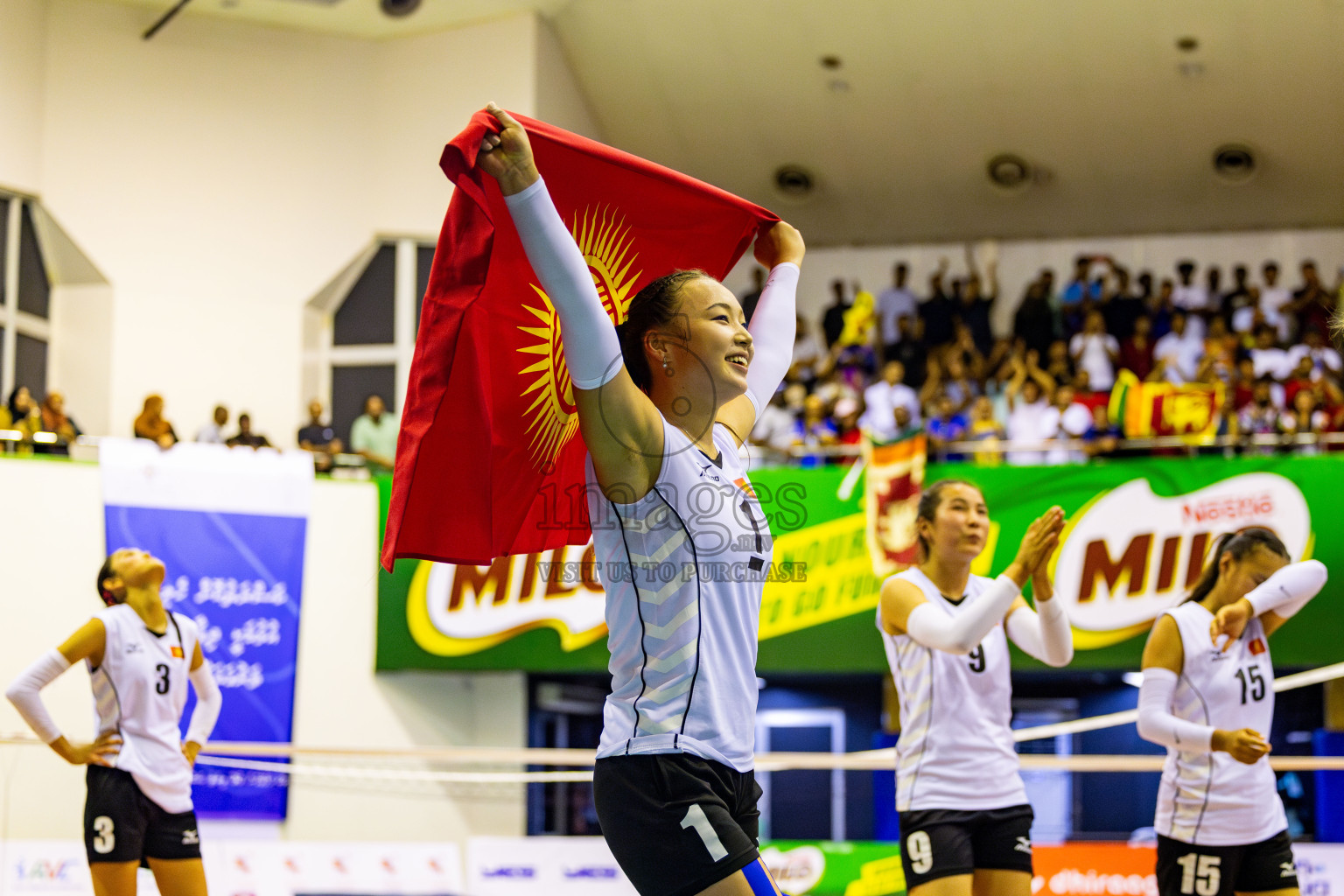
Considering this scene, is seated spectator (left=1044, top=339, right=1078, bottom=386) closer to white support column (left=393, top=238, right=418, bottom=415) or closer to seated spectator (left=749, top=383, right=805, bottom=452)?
seated spectator (left=749, top=383, right=805, bottom=452)

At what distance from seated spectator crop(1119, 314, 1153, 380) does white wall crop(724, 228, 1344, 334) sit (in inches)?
113

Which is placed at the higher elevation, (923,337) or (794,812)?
(923,337)

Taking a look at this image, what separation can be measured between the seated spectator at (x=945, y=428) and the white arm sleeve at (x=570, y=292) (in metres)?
10.3

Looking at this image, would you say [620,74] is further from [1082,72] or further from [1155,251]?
[1155,251]

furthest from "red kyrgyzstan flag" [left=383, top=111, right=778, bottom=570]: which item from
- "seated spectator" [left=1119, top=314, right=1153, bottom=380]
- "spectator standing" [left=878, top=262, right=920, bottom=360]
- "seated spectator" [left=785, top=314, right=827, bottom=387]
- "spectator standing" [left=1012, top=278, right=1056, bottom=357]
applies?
"spectator standing" [left=878, top=262, right=920, bottom=360]

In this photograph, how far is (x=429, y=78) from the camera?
15.3 metres

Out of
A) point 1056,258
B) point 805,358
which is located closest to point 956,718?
point 805,358

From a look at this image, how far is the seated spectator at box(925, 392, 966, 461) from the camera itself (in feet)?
40.4

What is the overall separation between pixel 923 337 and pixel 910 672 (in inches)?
458

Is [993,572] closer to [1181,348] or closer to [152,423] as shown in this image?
[1181,348]

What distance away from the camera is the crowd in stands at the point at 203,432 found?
38.6 ft

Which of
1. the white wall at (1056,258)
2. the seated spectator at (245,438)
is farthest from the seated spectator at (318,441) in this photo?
the white wall at (1056,258)

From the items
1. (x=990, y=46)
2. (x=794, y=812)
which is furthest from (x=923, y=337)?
(x=794, y=812)

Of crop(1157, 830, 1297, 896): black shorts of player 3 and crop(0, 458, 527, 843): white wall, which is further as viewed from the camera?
crop(0, 458, 527, 843): white wall
